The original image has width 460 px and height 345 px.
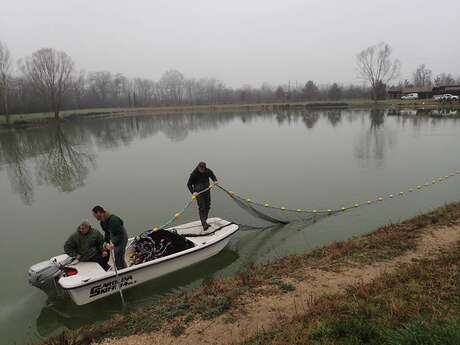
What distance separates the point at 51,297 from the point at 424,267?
6741 millimetres

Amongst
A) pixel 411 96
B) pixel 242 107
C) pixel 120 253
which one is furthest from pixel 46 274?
pixel 242 107

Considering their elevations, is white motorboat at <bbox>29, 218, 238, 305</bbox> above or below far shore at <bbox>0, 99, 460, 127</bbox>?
below

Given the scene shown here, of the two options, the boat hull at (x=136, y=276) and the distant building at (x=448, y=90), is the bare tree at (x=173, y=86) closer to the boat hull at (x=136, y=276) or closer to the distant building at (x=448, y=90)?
the distant building at (x=448, y=90)

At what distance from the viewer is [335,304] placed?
470 cm

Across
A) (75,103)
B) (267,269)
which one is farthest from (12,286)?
(75,103)

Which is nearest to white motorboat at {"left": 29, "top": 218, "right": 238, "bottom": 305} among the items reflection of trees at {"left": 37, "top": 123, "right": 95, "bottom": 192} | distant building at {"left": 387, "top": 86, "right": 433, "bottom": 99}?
reflection of trees at {"left": 37, "top": 123, "right": 95, "bottom": 192}

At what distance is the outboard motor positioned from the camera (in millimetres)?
6101

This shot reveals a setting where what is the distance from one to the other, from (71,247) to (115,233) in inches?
41.2

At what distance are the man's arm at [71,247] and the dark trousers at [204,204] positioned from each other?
2.98 metres

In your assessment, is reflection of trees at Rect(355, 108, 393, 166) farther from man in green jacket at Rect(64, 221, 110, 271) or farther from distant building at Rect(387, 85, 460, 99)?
distant building at Rect(387, 85, 460, 99)

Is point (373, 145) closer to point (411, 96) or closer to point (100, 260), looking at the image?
point (100, 260)

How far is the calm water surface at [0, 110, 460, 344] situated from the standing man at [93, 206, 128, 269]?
767 millimetres

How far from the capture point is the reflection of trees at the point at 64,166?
16.7 m

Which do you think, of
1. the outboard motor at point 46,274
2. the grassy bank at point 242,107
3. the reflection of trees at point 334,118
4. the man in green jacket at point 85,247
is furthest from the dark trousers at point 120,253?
the grassy bank at point 242,107
